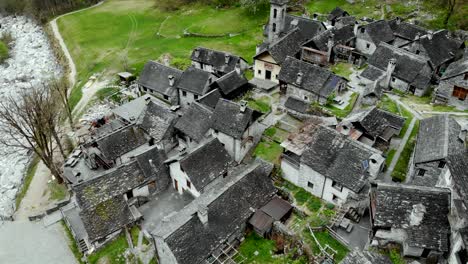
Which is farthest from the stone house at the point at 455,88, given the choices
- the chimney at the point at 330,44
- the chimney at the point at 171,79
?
the chimney at the point at 171,79

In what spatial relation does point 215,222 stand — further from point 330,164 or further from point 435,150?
point 435,150

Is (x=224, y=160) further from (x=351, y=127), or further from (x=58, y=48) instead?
(x=58, y=48)

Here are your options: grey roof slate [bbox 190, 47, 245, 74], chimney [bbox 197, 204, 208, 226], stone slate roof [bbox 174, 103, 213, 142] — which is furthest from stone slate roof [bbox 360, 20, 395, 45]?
chimney [bbox 197, 204, 208, 226]

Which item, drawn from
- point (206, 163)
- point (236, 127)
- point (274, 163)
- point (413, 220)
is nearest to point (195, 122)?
point (236, 127)

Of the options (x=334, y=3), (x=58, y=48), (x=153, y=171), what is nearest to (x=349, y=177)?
(x=153, y=171)

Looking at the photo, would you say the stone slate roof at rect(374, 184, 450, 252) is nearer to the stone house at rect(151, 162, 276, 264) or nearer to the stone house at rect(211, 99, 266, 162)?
the stone house at rect(151, 162, 276, 264)

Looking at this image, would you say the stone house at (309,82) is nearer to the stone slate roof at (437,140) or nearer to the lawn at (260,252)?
the stone slate roof at (437,140)
